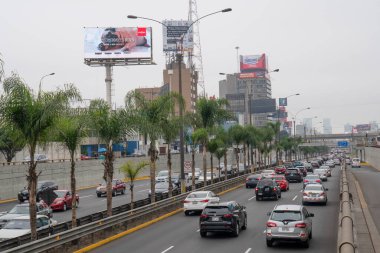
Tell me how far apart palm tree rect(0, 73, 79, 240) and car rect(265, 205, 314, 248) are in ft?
28.1

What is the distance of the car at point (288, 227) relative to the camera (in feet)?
63.1

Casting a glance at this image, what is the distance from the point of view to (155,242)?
2139 centimetres

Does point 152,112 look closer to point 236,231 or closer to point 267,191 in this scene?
point 267,191

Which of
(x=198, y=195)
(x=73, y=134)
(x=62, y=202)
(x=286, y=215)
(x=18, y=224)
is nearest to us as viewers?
(x=286, y=215)

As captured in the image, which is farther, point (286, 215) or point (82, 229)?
point (82, 229)

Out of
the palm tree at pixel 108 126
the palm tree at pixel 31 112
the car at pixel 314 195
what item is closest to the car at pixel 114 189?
the car at pixel 314 195

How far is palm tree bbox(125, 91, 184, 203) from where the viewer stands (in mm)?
29734

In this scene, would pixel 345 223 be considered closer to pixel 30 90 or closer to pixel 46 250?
pixel 46 250

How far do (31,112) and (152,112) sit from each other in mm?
13768

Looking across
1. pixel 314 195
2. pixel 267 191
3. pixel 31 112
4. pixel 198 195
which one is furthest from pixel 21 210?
pixel 314 195

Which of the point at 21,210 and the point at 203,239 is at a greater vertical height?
the point at 21,210

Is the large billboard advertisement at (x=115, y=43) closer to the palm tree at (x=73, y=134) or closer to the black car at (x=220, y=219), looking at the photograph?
the palm tree at (x=73, y=134)

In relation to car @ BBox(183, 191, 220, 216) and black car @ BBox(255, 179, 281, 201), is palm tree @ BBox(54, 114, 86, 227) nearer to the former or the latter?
car @ BBox(183, 191, 220, 216)

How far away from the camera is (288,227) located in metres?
19.4
